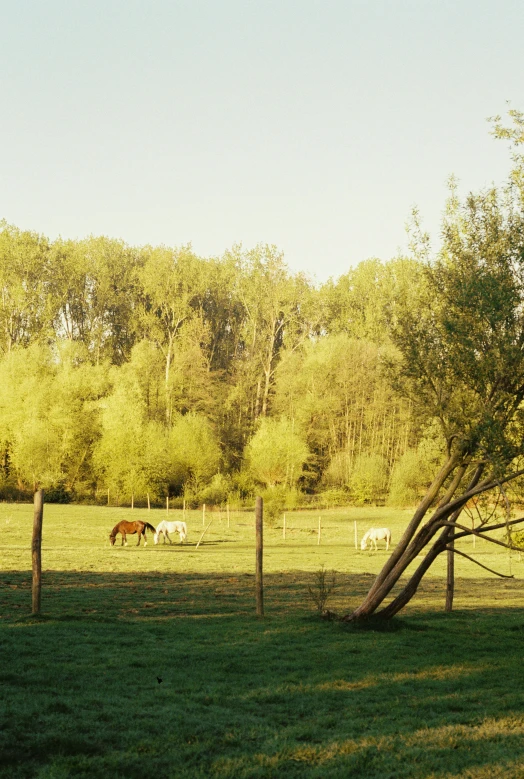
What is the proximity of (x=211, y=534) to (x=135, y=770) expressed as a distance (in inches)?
1761

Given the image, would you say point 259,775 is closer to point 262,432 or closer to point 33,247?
point 262,432

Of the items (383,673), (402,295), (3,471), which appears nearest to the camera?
(383,673)

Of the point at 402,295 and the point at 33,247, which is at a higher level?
the point at 33,247

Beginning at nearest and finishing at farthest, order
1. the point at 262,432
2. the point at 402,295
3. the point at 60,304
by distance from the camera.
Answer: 1. the point at 402,295
2. the point at 262,432
3. the point at 60,304

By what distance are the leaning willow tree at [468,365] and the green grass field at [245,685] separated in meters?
2.35

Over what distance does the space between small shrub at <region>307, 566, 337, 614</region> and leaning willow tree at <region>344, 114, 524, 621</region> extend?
1260 millimetres

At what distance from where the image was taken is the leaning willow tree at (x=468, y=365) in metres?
15.4

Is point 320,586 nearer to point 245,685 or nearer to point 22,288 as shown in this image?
point 245,685

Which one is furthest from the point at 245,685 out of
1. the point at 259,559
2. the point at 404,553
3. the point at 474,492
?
the point at 259,559

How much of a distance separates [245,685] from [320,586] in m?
6.62

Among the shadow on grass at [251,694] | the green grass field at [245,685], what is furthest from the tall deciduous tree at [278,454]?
the shadow on grass at [251,694]

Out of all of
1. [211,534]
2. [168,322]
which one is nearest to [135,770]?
[211,534]

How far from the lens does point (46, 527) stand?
5041cm

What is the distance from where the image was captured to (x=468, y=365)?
15.7 m
